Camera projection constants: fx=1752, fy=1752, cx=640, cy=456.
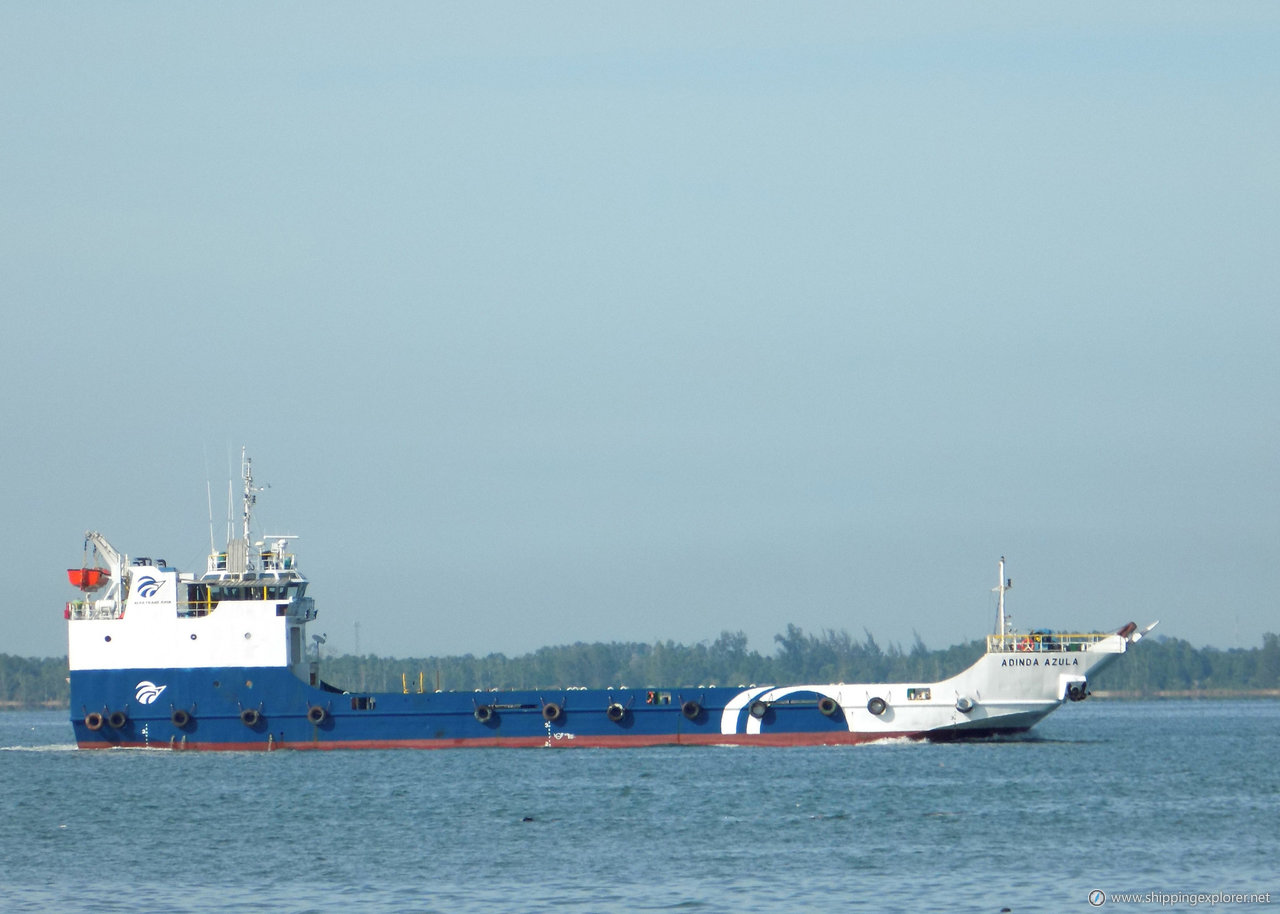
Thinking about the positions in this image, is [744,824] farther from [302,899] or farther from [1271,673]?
[1271,673]

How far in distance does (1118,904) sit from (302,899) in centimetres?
1255

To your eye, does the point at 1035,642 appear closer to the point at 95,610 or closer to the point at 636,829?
the point at 636,829

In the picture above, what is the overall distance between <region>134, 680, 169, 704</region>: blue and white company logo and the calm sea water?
1.59 meters

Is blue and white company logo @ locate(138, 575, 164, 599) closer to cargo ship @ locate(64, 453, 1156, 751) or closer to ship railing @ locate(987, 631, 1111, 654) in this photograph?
cargo ship @ locate(64, 453, 1156, 751)

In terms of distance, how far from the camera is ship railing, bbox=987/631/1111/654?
50.4 m

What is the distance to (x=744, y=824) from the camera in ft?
117

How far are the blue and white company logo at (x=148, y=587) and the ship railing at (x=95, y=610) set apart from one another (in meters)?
1.16

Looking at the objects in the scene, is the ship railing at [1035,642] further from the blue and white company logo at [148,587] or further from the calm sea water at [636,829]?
the blue and white company logo at [148,587]

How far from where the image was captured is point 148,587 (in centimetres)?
5231

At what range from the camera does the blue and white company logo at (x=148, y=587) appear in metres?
52.2

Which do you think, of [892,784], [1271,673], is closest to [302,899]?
[892,784]

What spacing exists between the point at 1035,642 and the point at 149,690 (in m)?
26.2

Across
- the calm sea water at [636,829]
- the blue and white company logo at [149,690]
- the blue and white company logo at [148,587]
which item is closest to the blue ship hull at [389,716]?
the blue and white company logo at [149,690]

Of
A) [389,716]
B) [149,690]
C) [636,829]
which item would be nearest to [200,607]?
[149,690]
